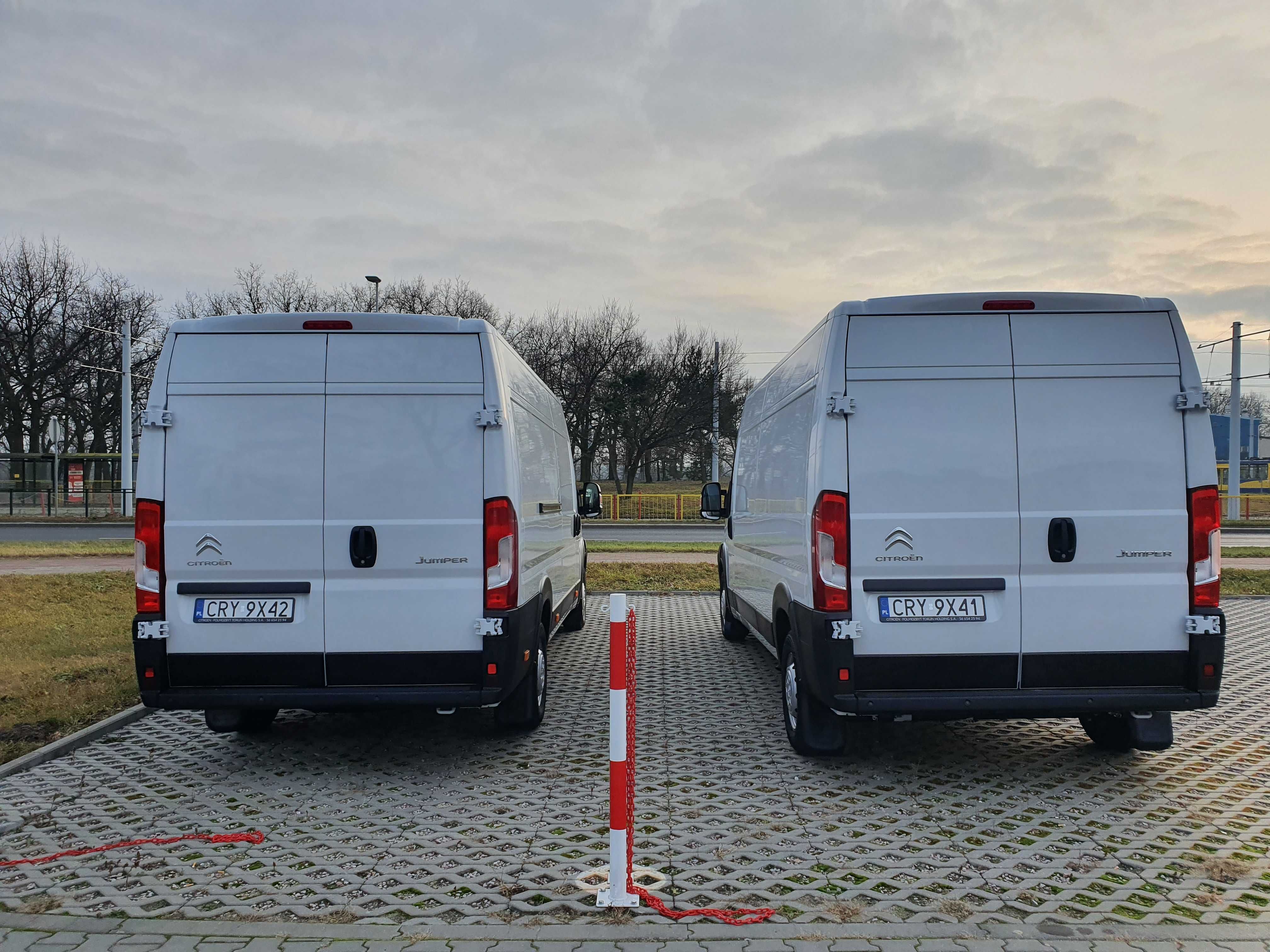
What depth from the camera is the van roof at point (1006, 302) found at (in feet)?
14.7

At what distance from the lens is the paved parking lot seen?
3.32 m

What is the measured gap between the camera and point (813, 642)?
4430mm

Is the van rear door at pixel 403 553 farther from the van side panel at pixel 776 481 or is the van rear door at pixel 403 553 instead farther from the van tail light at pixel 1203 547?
the van tail light at pixel 1203 547

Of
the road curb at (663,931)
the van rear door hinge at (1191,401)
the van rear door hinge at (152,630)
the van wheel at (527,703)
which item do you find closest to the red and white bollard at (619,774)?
the road curb at (663,931)

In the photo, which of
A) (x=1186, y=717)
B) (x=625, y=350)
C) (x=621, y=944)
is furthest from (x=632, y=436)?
(x=621, y=944)

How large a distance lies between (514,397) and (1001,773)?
358 centimetres

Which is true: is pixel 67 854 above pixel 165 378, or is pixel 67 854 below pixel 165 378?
below

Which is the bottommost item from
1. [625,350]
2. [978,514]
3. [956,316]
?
[978,514]

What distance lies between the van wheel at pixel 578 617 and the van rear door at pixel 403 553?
14.6 feet

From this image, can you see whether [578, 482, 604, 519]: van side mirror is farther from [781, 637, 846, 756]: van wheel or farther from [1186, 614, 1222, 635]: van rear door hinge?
[1186, 614, 1222, 635]: van rear door hinge

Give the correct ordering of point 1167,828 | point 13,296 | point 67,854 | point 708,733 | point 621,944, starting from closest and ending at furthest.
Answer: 1. point 621,944
2. point 67,854
3. point 1167,828
4. point 708,733
5. point 13,296

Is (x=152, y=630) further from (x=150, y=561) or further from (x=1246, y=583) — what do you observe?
(x=1246, y=583)

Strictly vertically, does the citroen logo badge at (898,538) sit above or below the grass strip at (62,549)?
above

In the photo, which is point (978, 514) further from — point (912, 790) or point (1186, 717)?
point (1186, 717)
